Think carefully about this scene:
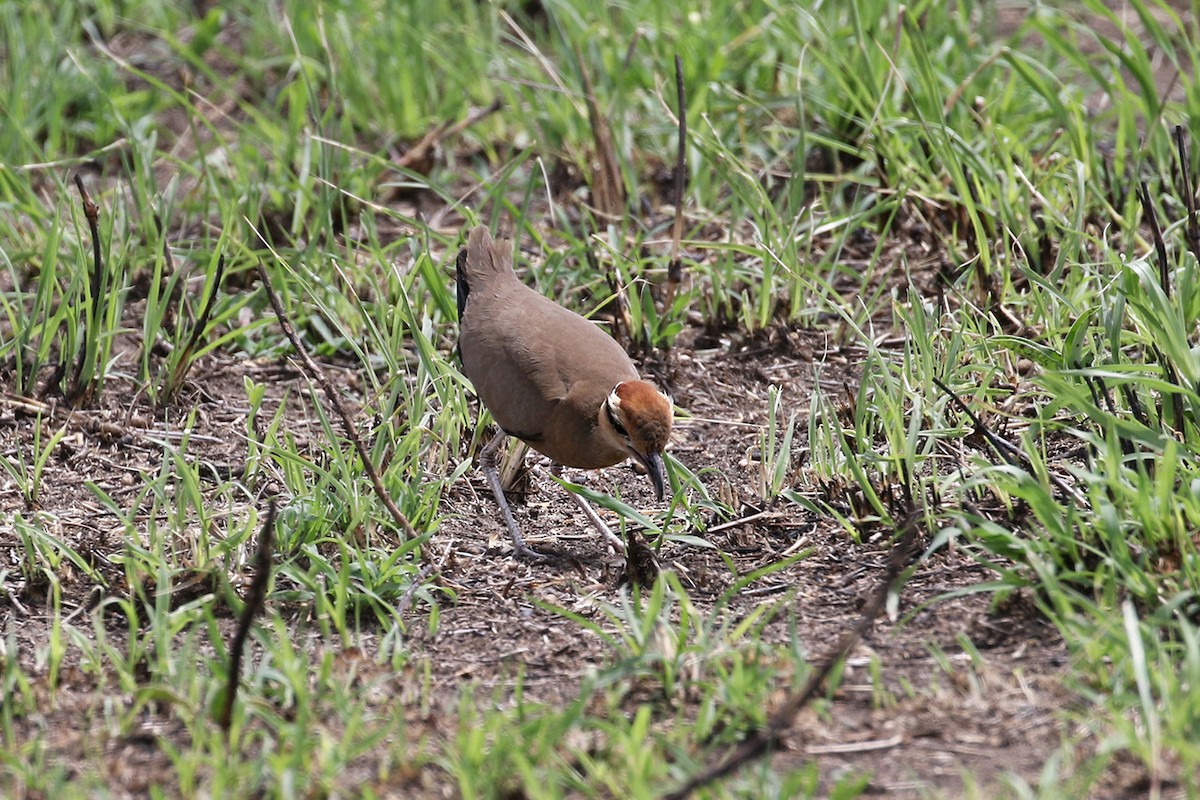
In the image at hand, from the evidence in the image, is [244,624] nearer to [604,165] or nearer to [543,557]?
[543,557]

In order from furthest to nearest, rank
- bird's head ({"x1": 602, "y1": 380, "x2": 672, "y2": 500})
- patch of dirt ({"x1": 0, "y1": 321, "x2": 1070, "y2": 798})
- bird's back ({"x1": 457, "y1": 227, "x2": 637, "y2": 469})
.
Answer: bird's back ({"x1": 457, "y1": 227, "x2": 637, "y2": 469}) < bird's head ({"x1": 602, "y1": 380, "x2": 672, "y2": 500}) < patch of dirt ({"x1": 0, "y1": 321, "x2": 1070, "y2": 798})

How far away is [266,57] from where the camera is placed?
7.61 m

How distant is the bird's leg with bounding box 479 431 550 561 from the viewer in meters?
4.27

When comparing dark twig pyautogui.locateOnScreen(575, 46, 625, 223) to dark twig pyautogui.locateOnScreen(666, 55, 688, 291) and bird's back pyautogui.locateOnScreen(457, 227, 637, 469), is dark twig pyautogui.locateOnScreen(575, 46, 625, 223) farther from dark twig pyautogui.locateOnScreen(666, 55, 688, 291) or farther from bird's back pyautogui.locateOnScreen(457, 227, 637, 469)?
bird's back pyautogui.locateOnScreen(457, 227, 637, 469)

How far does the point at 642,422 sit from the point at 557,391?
1.21 feet

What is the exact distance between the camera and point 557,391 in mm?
4379

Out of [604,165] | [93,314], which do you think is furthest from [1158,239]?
[93,314]

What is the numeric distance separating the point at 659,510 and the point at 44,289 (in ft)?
7.49

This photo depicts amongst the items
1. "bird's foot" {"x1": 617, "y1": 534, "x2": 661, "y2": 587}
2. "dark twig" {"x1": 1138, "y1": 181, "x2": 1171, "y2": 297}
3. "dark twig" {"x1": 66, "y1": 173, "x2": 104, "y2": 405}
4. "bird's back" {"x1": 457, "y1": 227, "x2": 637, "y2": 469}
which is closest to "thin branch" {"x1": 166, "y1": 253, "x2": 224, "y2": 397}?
"dark twig" {"x1": 66, "y1": 173, "x2": 104, "y2": 405}

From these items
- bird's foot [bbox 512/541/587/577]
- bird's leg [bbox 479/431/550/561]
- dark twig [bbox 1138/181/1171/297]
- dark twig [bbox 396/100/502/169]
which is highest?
dark twig [bbox 1138/181/1171/297]

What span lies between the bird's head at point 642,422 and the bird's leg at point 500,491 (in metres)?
0.42

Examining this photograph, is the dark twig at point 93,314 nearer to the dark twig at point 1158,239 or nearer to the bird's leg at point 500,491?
the bird's leg at point 500,491

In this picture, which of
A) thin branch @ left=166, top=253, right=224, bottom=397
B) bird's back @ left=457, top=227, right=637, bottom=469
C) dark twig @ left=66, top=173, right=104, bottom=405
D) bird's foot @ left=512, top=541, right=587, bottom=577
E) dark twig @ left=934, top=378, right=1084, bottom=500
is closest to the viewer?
dark twig @ left=934, top=378, right=1084, bottom=500

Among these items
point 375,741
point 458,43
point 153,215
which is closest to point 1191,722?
point 375,741
